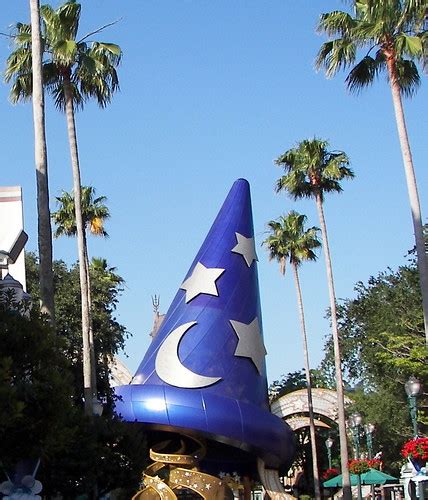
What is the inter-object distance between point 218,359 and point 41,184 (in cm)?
1373

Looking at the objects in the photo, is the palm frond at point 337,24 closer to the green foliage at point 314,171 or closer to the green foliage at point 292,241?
the green foliage at point 314,171

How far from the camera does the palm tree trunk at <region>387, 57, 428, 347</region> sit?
2278cm

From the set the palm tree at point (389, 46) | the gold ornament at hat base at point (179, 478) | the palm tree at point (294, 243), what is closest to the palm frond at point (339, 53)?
the palm tree at point (389, 46)

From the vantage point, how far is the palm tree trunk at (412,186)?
22781 mm

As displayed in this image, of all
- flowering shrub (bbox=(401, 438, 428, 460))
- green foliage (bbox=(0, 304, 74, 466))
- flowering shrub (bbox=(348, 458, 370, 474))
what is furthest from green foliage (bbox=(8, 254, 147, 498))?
flowering shrub (bbox=(348, 458, 370, 474))

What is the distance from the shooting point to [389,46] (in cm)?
2506

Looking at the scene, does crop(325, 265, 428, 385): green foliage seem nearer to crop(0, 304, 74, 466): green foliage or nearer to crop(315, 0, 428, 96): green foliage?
crop(315, 0, 428, 96): green foliage

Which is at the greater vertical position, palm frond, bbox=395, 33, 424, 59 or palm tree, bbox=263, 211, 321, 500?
palm tree, bbox=263, 211, 321, 500

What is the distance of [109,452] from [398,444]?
3987 cm

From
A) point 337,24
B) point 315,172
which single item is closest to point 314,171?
point 315,172

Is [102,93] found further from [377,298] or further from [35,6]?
[377,298]

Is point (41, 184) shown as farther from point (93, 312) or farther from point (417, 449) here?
point (93, 312)

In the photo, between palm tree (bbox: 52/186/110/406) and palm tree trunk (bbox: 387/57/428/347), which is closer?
palm tree trunk (bbox: 387/57/428/347)

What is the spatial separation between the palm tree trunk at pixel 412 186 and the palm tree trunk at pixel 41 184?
8901 millimetres
